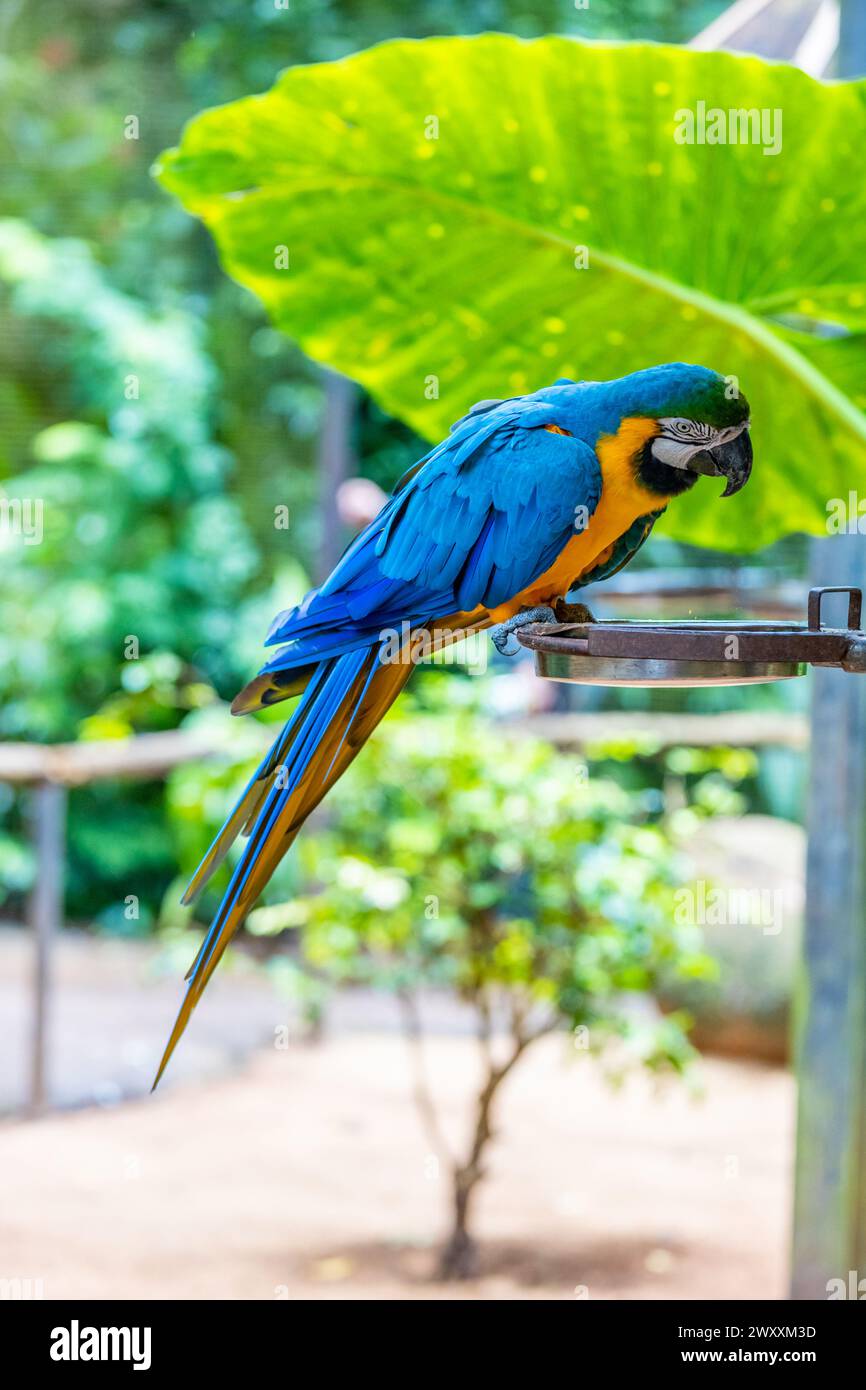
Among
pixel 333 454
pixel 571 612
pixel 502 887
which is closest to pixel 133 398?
pixel 333 454

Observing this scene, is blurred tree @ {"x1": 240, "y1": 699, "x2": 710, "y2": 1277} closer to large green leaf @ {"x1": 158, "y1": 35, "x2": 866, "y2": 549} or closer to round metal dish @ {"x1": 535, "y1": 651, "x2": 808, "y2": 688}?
large green leaf @ {"x1": 158, "y1": 35, "x2": 866, "y2": 549}

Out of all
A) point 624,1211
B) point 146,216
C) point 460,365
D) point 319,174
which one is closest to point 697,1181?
point 624,1211

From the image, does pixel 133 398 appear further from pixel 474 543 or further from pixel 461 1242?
pixel 474 543

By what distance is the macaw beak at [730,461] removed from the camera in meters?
0.81

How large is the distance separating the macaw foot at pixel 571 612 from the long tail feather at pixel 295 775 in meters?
0.11

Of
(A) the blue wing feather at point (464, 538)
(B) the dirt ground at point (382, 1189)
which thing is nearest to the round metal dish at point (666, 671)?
(A) the blue wing feather at point (464, 538)

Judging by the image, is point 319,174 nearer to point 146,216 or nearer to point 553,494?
point 553,494

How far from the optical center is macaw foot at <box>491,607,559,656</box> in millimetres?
862

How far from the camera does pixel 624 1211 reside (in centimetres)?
247

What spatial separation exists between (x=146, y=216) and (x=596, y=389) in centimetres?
356

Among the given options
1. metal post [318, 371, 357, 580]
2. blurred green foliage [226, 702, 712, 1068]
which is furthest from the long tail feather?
metal post [318, 371, 357, 580]

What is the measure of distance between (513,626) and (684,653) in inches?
6.6

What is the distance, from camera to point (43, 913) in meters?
2.89
